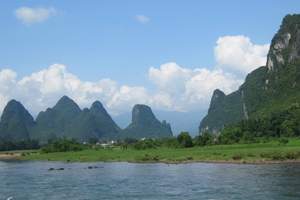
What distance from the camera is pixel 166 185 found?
47.4 m

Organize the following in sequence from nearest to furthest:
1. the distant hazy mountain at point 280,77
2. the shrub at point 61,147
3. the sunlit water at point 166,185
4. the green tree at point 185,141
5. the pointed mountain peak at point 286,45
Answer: the sunlit water at point 166,185
the green tree at point 185,141
the shrub at point 61,147
the distant hazy mountain at point 280,77
the pointed mountain peak at point 286,45

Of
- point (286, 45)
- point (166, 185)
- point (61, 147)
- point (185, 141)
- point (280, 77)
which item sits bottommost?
point (166, 185)

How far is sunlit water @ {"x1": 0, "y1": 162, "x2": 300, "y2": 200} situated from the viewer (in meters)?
40.1

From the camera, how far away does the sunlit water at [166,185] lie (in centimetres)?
4009

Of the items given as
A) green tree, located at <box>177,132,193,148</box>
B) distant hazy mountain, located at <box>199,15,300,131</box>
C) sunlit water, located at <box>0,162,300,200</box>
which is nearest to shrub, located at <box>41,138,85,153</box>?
green tree, located at <box>177,132,193,148</box>

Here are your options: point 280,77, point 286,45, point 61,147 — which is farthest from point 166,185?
point 286,45

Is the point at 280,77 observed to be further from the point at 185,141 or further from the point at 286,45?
the point at 185,141

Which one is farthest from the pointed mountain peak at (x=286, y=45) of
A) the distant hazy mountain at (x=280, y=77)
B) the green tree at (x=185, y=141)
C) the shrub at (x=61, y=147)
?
the shrub at (x=61, y=147)

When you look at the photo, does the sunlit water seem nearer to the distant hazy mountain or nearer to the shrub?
the shrub

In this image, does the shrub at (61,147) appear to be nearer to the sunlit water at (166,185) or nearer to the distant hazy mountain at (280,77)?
the distant hazy mountain at (280,77)

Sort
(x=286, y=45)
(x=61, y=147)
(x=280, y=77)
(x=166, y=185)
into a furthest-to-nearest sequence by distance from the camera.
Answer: (x=286, y=45) < (x=280, y=77) < (x=61, y=147) < (x=166, y=185)

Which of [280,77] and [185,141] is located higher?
[280,77]

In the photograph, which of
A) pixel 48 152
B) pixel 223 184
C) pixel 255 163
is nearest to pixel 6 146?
pixel 48 152

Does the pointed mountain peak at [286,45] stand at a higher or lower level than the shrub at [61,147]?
higher
